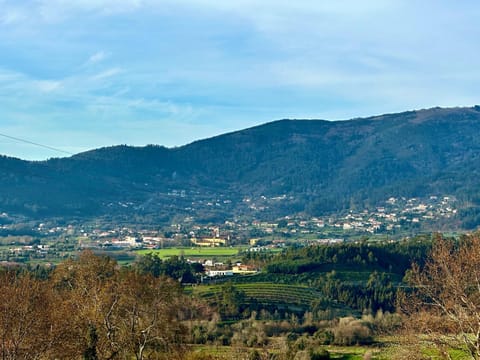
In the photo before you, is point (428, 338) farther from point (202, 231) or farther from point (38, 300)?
point (202, 231)

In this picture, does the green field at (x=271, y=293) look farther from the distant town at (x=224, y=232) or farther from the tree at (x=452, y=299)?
the tree at (x=452, y=299)

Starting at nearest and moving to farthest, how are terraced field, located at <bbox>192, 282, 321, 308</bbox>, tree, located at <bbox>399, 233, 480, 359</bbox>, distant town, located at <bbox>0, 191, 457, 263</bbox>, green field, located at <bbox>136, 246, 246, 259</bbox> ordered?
tree, located at <bbox>399, 233, 480, 359</bbox>, terraced field, located at <bbox>192, 282, 321, 308</bbox>, green field, located at <bbox>136, 246, 246, 259</bbox>, distant town, located at <bbox>0, 191, 457, 263</bbox>

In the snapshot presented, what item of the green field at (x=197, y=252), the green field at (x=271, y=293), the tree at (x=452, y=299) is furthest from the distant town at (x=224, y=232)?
the tree at (x=452, y=299)

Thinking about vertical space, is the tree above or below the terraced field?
above

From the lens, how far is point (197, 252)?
96.2 metres

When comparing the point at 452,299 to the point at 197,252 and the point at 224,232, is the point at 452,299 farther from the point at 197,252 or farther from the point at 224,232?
the point at 224,232

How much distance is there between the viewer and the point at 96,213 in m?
169

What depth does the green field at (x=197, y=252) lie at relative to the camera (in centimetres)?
9129

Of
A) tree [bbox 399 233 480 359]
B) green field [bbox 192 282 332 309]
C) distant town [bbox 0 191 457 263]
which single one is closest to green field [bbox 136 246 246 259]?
distant town [bbox 0 191 457 263]

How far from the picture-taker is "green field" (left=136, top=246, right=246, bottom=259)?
91.3 metres

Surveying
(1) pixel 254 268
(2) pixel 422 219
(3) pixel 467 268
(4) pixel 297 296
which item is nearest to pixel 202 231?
(2) pixel 422 219

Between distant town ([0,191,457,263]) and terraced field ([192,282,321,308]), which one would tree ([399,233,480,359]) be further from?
distant town ([0,191,457,263])

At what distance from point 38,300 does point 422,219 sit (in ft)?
455

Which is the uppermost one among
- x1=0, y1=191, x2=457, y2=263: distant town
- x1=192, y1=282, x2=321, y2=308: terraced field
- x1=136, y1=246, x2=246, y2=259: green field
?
x1=0, y1=191, x2=457, y2=263: distant town
